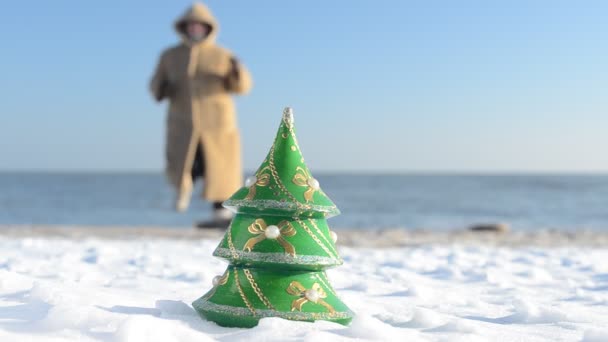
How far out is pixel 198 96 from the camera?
9.05 meters

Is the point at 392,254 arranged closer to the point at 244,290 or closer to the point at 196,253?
the point at 196,253

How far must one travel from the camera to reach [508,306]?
129 inches

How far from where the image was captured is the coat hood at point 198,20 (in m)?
9.05

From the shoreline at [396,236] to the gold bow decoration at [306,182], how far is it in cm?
417

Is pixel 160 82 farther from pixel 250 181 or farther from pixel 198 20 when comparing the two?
pixel 250 181

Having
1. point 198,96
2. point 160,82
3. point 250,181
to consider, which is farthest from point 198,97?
point 250,181

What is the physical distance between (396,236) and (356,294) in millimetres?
4515

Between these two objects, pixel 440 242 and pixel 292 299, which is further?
pixel 440 242

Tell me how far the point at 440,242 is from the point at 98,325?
17.4 ft

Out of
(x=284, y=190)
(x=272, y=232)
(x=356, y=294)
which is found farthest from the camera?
(x=356, y=294)

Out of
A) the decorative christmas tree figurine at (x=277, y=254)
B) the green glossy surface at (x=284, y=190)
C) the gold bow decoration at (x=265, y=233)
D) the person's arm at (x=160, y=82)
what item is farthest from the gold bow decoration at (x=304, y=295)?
the person's arm at (x=160, y=82)

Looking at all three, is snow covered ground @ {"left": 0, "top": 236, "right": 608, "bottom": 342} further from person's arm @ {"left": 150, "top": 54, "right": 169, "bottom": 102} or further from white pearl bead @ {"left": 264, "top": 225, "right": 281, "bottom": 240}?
person's arm @ {"left": 150, "top": 54, "right": 169, "bottom": 102}

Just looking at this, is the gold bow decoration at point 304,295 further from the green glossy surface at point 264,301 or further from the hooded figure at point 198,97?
the hooded figure at point 198,97

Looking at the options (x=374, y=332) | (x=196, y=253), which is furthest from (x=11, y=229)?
(x=374, y=332)
